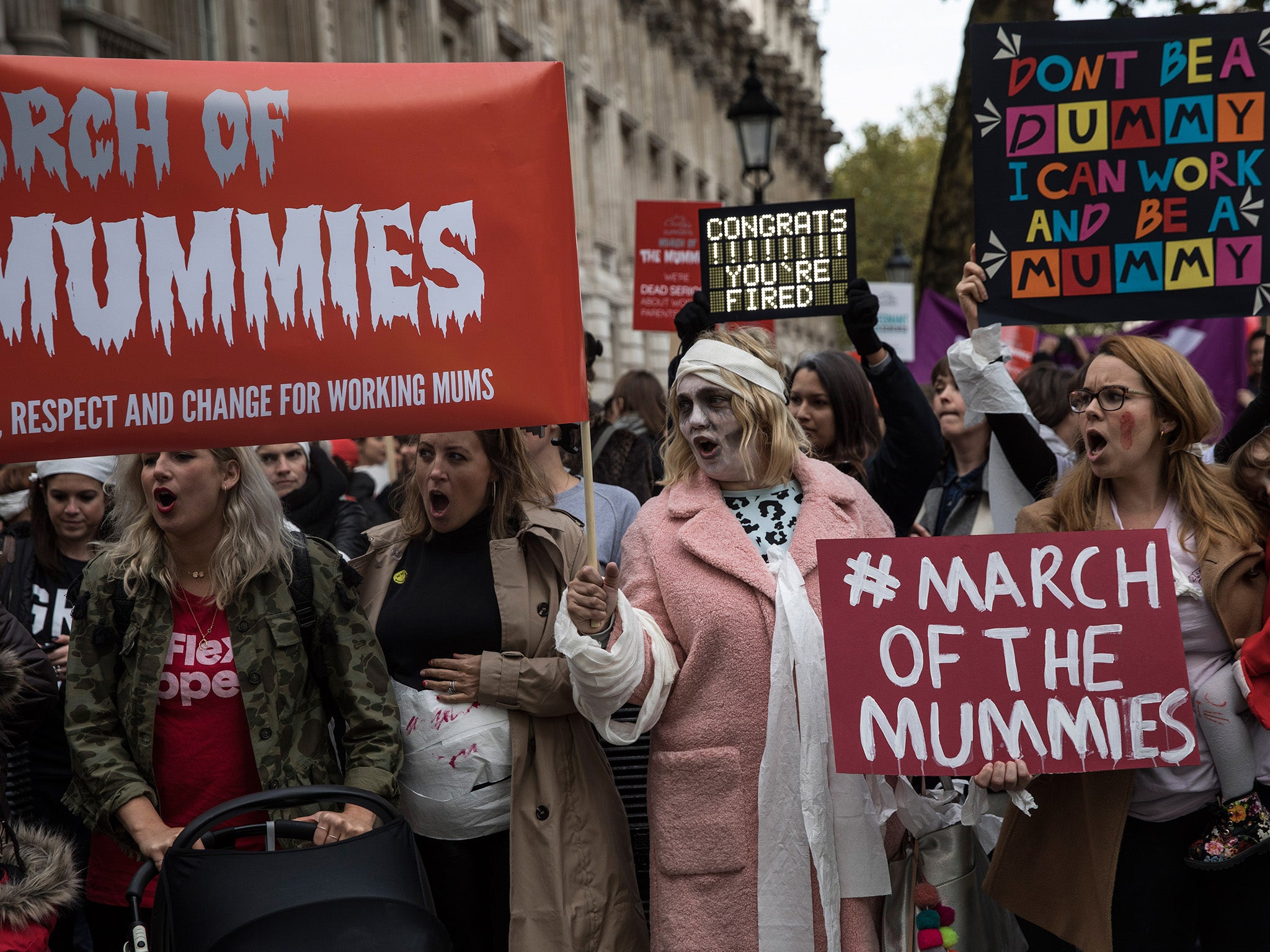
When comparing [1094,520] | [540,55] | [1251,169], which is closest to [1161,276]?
[1251,169]

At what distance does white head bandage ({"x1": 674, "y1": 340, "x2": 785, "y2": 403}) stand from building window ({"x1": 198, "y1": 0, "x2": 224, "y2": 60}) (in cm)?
1167

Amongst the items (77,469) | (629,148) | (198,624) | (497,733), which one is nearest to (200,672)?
(198,624)

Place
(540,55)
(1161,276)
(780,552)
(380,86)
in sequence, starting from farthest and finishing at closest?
(540,55) < (1161,276) < (780,552) < (380,86)

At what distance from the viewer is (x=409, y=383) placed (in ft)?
10.7

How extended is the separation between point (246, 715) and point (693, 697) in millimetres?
1058

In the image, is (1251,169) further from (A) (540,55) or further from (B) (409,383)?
(A) (540,55)

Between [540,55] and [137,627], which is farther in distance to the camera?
[540,55]

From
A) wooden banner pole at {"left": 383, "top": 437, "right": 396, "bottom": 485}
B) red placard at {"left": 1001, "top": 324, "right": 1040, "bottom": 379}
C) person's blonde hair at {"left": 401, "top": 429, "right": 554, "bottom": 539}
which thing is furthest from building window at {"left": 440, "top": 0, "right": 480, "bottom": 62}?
person's blonde hair at {"left": 401, "top": 429, "right": 554, "bottom": 539}

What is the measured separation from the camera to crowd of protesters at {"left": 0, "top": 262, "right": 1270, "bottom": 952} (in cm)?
329

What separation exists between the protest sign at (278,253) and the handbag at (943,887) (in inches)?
54.1

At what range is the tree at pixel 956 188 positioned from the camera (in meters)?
14.3

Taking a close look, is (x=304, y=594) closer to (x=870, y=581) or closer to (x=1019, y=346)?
(x=870, y=581)

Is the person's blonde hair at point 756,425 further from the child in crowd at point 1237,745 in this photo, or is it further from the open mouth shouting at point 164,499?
the open mouth shouting at point 164,499

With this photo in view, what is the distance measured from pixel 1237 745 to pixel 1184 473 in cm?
65
